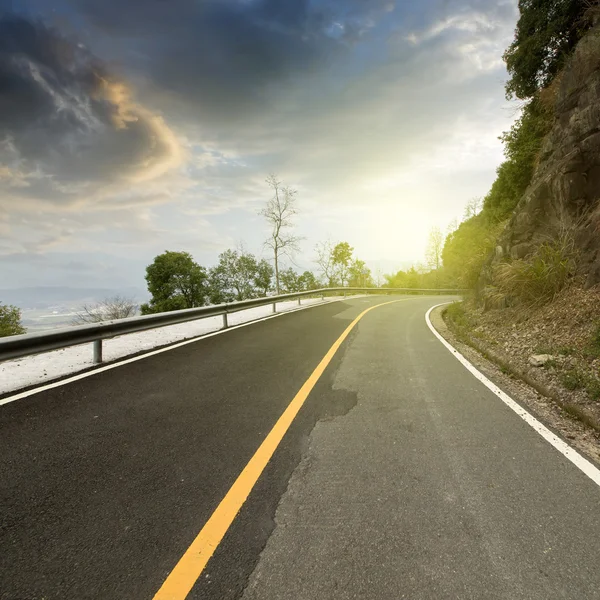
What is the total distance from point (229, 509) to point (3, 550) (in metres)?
1.27

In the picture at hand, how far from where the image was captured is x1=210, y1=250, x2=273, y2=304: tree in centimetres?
4209

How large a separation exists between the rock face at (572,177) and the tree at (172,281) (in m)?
32.8

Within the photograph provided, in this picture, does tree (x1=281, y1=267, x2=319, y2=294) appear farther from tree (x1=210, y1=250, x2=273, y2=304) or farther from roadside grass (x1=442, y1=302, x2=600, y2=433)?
roadside grass (x1=442, y1=302, x2=600, y2=433)

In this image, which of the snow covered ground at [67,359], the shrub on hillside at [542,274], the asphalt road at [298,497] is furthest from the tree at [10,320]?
the shrub on hillside at [542,274]

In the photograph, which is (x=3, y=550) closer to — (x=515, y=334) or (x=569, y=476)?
(x=569, y=476)

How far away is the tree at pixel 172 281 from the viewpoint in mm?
36438

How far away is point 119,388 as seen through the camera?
457cm

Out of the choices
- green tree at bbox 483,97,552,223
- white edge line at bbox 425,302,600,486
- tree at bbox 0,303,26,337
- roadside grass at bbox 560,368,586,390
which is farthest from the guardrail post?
tree at bbox 0,303,26,337

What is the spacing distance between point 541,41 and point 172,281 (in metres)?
34.8

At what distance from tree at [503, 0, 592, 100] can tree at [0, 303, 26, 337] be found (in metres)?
32.6

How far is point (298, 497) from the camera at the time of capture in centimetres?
239

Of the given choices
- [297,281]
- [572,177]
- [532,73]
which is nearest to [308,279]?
[297,281]

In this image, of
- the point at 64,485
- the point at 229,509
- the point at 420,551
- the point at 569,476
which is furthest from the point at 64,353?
the point at 569,476

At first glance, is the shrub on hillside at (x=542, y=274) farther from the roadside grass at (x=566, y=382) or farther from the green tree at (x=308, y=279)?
the green tree at (x=308, y=279)
